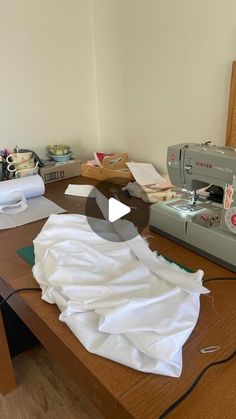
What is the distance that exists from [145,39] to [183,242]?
1134 mm

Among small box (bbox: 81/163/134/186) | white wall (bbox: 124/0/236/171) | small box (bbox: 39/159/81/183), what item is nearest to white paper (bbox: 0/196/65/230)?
small box (bbox: 39/159/81/183)

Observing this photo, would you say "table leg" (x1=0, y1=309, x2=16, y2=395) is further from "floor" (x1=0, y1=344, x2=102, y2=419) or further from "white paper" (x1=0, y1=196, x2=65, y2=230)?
"white paper" (x1=0, y1=196, x2=65, y2=230)

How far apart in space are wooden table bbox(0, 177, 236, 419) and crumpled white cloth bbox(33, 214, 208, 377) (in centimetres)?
2

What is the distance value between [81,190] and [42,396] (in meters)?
0.97

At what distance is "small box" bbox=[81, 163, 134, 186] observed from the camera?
1637mm

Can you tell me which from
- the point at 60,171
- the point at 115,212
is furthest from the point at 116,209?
the point at 60,171

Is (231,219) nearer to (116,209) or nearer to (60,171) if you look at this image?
(116,209)

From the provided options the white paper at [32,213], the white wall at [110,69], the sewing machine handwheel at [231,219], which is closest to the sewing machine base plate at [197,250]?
the sewing machine handwheel at [231,219]

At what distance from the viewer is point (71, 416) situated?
131 centimetres

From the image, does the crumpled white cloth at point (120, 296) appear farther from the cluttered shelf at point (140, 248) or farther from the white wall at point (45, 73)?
the white wall at point (45, 73)

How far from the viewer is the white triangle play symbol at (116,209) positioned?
1261mm

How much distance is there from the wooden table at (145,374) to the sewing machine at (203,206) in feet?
0.22

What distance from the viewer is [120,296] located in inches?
27.0

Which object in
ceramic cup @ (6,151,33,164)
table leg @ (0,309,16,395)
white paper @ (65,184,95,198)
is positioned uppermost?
ceramic cup @ (6,151,33,164)
